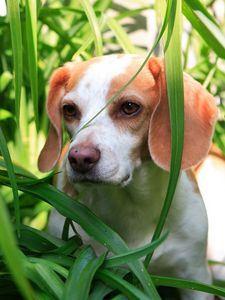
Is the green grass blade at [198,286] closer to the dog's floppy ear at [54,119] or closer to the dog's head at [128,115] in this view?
the dog's head at [128,115]

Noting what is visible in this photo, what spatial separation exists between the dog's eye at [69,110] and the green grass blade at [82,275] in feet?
1.16

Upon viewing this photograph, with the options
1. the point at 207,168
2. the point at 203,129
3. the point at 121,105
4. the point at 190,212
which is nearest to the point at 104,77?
the point at 121,105

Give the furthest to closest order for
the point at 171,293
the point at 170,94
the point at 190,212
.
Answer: the point at 171,293 < the point at 190,212 < the point at 170,94

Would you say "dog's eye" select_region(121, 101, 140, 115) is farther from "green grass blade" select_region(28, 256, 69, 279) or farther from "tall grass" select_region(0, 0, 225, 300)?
"green grass blade" select_region(28, 256, 69, 279)

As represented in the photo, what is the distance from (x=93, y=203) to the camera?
169 cm

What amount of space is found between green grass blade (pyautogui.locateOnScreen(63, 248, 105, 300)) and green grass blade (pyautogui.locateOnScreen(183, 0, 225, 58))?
1.59 feet

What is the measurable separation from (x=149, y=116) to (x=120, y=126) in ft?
0.31

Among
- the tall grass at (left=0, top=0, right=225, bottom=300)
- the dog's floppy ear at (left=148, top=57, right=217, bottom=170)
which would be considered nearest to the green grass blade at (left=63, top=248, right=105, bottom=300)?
the tall grass at (left=0, top=0, right=225, bottom=300)

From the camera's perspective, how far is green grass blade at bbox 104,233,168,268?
3.93 ft

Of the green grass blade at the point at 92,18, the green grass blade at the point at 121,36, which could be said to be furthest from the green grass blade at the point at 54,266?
the green grass blade at the point at 121,36

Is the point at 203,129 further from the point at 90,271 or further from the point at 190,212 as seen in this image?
the point at 90,271

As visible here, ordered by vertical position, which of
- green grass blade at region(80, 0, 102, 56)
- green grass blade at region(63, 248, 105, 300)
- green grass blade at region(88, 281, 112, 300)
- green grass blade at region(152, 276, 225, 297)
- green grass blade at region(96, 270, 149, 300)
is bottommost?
green grass blade at region(152, 276, 225, 297)

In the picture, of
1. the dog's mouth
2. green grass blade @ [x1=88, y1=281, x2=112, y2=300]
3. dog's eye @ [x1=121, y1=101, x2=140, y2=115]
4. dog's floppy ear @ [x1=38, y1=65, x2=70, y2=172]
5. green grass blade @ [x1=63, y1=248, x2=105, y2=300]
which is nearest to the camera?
green grass blade @ [x1=63, y1=248, x2=105, y2=300]

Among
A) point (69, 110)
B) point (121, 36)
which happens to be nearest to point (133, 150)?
point (69, 110)
